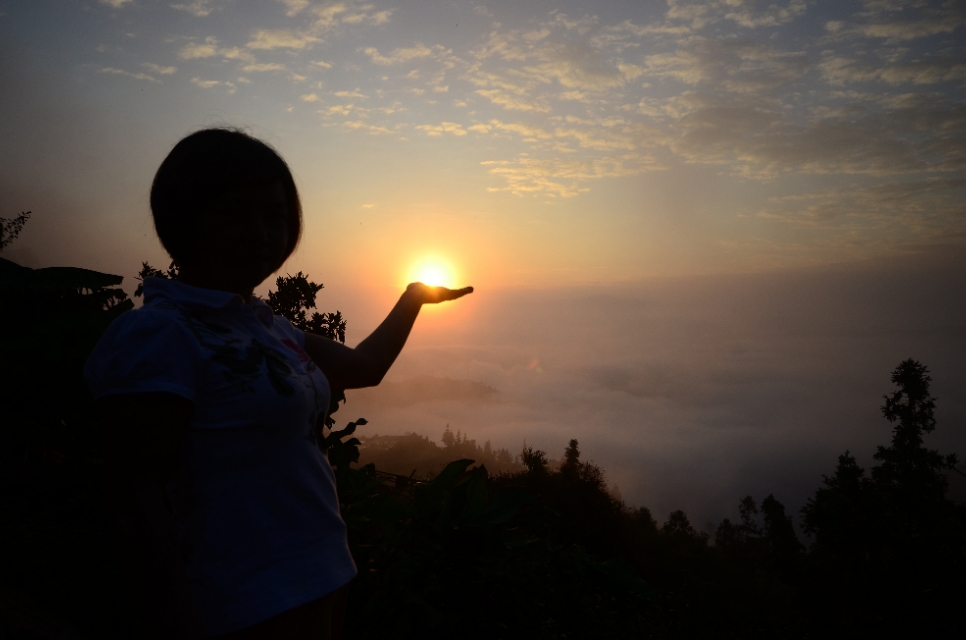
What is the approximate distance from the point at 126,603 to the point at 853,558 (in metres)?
39.1

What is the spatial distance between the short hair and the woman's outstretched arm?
19.6 inches

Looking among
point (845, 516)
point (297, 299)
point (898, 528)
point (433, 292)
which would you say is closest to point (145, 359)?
point (433, 292)

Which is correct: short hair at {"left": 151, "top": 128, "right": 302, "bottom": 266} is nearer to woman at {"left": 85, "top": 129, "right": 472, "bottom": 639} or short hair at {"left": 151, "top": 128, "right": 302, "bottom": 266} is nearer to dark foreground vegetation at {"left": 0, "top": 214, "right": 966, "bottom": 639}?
woman at {"left": 85, "top": 129, "right": 472, "bottom": 639}

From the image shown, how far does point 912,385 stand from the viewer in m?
35.9

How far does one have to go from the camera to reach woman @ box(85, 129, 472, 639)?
1.02 meters

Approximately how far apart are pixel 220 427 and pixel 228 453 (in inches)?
2.2

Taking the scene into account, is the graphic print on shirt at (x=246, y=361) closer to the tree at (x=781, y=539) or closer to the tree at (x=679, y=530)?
the tree at (x=781, y=539)

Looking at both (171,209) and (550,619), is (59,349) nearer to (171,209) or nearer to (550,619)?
(171,209)

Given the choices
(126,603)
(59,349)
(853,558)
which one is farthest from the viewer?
(853,558)

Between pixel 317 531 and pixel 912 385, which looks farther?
pixel 912 385

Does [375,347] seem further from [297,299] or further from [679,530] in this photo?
[679,530]

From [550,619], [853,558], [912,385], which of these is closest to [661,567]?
[853,558]

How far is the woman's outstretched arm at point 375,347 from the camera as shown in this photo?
1.74 m

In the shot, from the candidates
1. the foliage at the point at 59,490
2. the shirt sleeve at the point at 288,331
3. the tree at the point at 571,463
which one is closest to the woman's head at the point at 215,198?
the shirt sleeve at the point at 288,331
